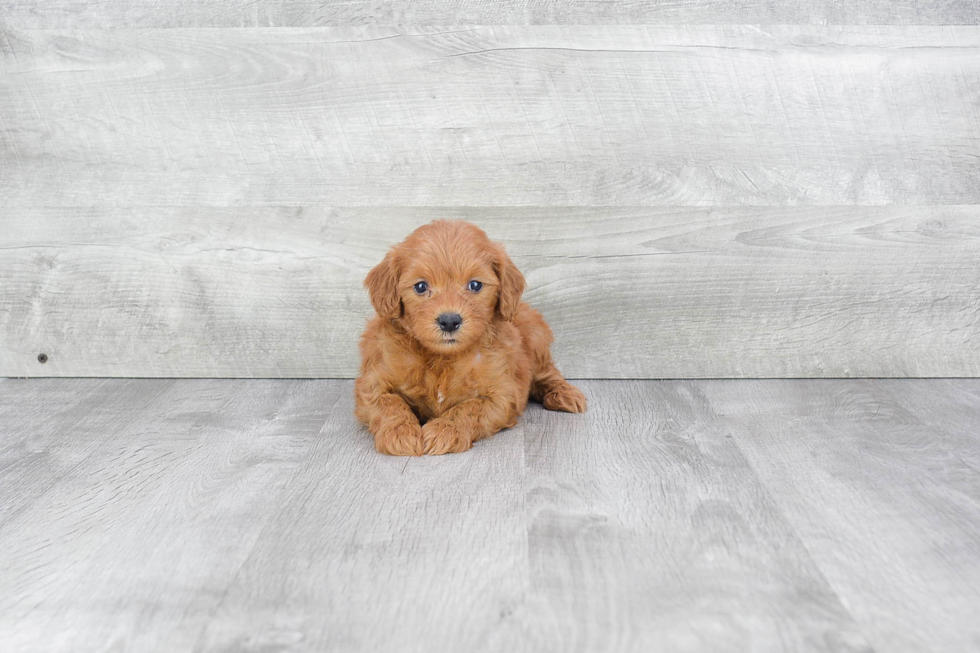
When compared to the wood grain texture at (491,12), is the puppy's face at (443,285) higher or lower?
lower

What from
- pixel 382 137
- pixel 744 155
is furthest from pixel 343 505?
pixel 744 155

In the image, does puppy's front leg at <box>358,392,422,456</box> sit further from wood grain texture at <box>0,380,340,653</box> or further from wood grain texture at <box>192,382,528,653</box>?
wood grain texture at <box>0,380,340,653</box>

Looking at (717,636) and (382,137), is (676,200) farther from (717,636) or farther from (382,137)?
(717,636)

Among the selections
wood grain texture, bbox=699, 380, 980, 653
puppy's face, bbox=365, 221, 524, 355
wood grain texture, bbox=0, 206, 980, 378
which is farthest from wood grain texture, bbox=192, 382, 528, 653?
wood grain texture, bbox=0, 206, 980, 378

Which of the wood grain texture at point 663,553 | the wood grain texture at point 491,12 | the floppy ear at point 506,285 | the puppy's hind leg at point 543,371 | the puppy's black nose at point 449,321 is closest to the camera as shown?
the wood grain texture at point 663,553

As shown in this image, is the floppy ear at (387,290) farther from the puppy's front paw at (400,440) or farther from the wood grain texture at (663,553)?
the wood grain texture at (663,553)

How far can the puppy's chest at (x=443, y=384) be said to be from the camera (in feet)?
6.66

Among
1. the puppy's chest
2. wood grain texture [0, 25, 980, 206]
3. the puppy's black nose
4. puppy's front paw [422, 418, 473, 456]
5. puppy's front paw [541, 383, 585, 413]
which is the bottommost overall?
puppy's front paw [541, 383, 585, 413]

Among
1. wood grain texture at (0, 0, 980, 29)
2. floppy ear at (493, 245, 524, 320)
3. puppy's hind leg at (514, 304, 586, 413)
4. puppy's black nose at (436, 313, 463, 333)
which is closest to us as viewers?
puppy's black nose at (436, 313, 463, 333)

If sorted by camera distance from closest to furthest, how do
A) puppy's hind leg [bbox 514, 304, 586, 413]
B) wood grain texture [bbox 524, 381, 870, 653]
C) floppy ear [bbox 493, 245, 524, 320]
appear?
wood grain texture [bbox 524, 381, 870, 653] → floppy ear [bbox 493, 245, 524, 320] → puppy's hind leg [bbox 514, 304, 586, 413]

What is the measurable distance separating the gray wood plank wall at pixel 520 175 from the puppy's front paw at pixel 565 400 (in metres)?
0.32

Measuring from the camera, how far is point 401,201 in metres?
2.55

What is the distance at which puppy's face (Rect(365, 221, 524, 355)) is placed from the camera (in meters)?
1.92

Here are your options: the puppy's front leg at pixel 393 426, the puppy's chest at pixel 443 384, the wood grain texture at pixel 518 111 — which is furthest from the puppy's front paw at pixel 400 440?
the wood grain texture at pixel 518 111
